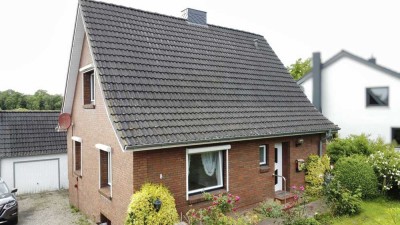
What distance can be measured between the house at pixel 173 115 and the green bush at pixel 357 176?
151 centimetres

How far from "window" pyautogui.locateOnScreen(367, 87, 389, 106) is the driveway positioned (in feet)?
64.2

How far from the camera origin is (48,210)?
12.4 m

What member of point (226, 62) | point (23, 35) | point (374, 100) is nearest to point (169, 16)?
point (226, 62)

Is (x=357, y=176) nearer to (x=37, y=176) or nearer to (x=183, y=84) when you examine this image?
(x=183, y=84)

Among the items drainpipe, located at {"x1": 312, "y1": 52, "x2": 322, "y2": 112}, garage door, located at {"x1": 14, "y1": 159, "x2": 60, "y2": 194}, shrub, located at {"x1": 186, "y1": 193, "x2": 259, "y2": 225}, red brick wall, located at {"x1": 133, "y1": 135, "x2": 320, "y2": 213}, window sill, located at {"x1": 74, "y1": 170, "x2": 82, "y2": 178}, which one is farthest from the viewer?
drainpipe, located at {"x1": 312, "y1": 52, "x2": 322, "y2": 112}

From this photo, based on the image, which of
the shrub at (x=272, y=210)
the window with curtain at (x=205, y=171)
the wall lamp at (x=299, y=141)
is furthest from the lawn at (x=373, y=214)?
the window with curtain at (x=205, y=171)

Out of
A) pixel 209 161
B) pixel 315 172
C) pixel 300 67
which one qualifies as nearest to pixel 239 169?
pixel 209 161

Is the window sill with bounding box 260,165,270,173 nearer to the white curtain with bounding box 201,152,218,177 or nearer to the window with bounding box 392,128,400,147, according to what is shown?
the white curtain with bounding box 201,152,218,177

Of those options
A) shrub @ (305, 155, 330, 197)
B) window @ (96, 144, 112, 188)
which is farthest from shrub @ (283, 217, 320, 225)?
window @ (96, 144, 112, 188)

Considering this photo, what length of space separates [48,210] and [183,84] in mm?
7934

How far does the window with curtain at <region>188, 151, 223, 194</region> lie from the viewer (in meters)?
9.09

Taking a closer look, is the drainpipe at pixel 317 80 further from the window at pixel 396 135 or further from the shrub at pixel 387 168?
the shrub at pixel 387 168

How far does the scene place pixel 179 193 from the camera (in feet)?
27.8

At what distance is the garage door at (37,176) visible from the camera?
49.9 ft
